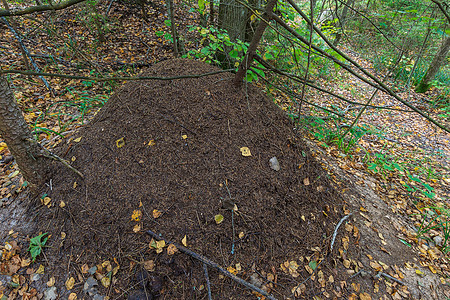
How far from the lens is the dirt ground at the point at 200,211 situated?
6.04 feet

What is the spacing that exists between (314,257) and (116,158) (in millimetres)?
2290

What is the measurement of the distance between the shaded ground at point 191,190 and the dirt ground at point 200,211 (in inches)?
0.4

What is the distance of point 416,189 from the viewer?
3.64m

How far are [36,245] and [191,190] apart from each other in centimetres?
156

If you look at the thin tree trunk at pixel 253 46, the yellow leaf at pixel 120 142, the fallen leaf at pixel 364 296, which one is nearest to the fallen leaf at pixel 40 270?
the yellow leaf at pixel 120 142

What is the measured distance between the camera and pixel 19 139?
6.54 ft

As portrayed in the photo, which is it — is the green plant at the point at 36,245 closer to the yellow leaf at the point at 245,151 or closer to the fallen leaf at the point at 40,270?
the fallen leaf at the point at 40,270

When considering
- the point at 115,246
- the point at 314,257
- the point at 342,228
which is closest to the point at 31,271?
the point at 115,246

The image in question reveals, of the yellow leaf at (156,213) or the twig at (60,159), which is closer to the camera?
the yellow leaf at (156,213)

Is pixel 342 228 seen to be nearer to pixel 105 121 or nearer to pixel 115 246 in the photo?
pixel 115 246

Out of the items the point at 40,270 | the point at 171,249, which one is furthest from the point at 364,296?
the point at 40,270

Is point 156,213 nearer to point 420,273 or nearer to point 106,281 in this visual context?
point 106,281

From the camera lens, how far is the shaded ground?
1.88 meters

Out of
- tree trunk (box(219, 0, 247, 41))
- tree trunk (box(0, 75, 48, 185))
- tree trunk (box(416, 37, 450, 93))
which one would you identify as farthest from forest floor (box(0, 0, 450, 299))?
tree trunk (box(416, 37, 450, 93))
